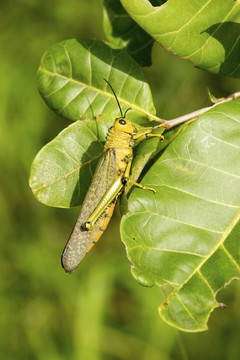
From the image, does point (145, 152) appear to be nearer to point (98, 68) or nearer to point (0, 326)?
point (98, 68)

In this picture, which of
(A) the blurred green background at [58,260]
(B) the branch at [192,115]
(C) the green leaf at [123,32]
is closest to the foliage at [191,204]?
(B) the branch at [192,115]

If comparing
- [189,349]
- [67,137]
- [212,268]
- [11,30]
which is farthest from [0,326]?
[11,30]

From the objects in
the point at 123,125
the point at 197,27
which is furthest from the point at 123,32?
the point at 197,27

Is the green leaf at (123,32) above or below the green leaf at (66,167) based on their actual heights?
above

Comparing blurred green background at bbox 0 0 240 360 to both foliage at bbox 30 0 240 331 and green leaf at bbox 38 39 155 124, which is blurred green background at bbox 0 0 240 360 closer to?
green leaf at bbox 38 39 155 124

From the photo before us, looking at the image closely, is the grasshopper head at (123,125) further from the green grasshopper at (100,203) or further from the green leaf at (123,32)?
the green leaf at (123,32)

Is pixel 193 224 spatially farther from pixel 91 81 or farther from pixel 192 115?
pixel 91 81
